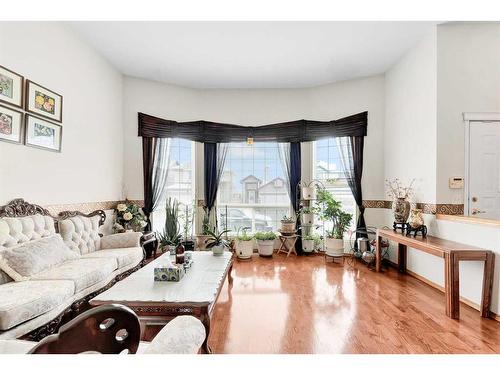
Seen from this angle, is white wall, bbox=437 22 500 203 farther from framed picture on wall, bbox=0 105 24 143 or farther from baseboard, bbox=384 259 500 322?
framed picture on wall, bbox=0 105 24 143

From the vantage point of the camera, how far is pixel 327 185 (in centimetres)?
521

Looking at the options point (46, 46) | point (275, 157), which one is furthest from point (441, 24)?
point (46, 46)

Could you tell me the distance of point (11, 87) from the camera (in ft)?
8.80

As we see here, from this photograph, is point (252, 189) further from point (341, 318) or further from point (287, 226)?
point (341, 318)

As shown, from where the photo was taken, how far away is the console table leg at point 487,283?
8.48 feet

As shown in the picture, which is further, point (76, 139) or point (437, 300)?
point (76, 139)

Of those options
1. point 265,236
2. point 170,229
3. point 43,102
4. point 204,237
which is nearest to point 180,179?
point 170,229

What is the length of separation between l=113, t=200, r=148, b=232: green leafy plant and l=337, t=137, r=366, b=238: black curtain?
3.92 metres

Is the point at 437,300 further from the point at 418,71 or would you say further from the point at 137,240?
the point at 137,240

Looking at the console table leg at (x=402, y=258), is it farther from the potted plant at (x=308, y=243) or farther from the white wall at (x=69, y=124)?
the white wall at (x=69, y=124)

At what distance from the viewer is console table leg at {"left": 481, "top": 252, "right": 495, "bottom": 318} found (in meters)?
2.59

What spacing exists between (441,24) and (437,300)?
3492mm

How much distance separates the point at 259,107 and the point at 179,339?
5057 mm

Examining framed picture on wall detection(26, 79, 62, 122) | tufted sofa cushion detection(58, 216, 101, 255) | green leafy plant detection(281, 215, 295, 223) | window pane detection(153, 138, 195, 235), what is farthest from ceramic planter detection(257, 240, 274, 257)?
framed picture on wall detection(26, 79, 62, 122)
